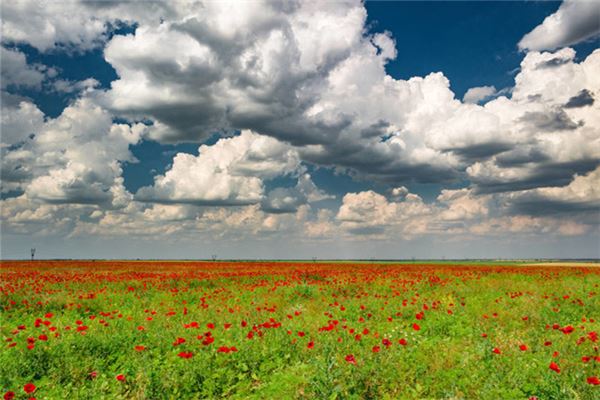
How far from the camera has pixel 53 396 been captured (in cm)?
615

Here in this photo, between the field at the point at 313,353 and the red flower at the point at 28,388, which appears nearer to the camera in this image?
the red flower at the point at 28,388

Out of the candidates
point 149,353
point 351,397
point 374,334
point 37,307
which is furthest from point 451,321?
point 37,307

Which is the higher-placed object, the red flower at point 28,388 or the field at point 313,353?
the red flower at point 28,388

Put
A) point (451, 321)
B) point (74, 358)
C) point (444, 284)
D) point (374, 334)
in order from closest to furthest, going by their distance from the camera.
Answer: point (74, 358)
point (374, 334)
point (451, 321)
point (444, 284)

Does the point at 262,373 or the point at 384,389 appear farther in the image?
the point at 262,373

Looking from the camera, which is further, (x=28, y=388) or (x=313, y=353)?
(x=313, y=353)

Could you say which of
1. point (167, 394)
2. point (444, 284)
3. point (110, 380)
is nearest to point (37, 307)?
point (110, 380)

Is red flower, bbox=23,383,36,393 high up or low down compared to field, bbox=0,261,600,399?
up

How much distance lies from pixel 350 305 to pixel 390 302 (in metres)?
1.62

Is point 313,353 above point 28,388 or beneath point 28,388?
beneath

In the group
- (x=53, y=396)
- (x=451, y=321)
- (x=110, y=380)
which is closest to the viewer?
(x=53, y=396)

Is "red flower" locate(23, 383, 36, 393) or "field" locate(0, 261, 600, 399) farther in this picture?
"field" locate(0, 261, 600, 399)

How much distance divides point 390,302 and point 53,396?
1040 cm

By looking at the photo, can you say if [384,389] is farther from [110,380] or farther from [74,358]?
[74,358]
